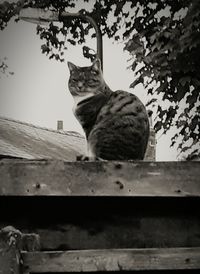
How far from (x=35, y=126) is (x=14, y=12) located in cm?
660

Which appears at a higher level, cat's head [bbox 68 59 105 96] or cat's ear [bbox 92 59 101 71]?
cat's ear [bbox 92 59 101 71]

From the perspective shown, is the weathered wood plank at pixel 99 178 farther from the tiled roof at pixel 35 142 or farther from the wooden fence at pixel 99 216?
the tiled roof at pixel 35 142

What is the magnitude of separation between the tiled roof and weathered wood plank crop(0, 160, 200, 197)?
263 inches

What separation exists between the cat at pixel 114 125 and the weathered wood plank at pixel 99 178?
86 centimetres

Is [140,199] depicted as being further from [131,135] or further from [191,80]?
[191,80]

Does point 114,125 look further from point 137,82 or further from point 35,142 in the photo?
point 35,142

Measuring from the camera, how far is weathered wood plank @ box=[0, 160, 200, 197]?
1593mm

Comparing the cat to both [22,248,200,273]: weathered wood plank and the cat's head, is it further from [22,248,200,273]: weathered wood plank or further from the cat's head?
[22,248,200,273]: weathered wood plank

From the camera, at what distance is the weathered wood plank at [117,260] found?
1.54 m

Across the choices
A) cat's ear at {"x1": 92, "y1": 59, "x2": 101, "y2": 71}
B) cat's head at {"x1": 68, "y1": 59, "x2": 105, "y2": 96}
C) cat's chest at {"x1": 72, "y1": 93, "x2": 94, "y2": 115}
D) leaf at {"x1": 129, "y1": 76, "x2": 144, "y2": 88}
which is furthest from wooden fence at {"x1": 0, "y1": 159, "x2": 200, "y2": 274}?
leaf at {"x1": 129, "y1": 76, "x2": 144, "y2": 88}

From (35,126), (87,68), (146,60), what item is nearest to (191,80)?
(146,60)

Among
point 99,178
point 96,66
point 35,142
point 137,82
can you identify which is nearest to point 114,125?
point 99,178

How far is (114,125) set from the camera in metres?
3.01

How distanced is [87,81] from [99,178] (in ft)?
9.48
